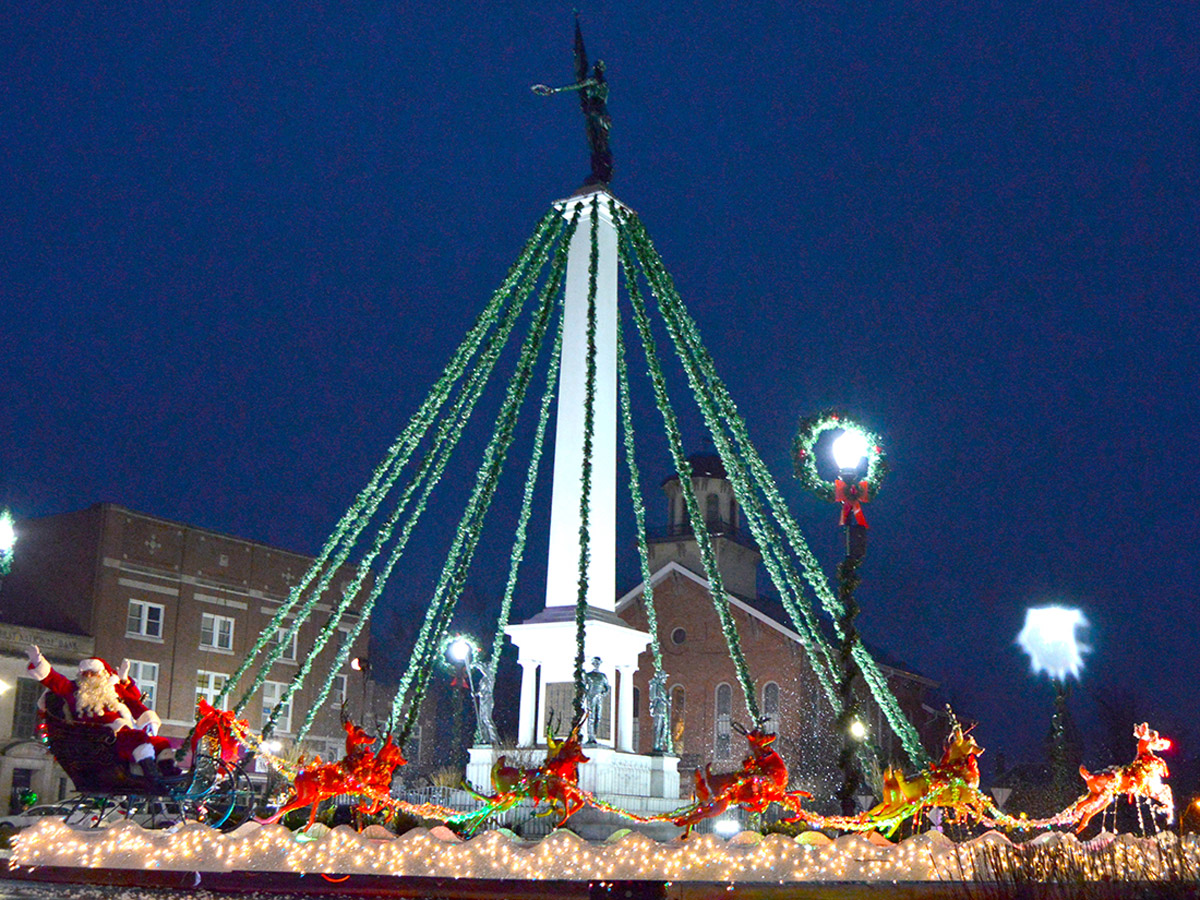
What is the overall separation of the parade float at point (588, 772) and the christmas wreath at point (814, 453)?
0.04 meters

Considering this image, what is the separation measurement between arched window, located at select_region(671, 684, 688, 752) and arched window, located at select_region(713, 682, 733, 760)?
5.13 ft

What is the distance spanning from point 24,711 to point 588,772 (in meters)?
27.9

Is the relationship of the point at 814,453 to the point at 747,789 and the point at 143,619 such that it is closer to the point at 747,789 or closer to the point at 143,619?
the point at 747,789

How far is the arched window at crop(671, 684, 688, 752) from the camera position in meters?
51.1

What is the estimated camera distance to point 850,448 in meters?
18.8

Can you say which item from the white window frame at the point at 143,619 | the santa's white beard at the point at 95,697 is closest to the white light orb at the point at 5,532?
the santa's white beard at the point at 95,697

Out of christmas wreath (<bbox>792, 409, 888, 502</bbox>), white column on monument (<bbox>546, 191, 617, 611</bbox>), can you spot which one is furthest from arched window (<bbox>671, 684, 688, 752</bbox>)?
christmas wreath (<bbox>792, 409, 888, 502</bbox>)

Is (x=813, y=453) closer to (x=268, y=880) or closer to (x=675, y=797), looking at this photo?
(x=675, y=797)

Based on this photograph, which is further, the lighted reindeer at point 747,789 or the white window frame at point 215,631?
the white window frame at point 215,631

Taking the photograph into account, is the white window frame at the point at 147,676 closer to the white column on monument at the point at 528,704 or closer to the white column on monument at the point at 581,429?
the white column on monument at the point at 528,704

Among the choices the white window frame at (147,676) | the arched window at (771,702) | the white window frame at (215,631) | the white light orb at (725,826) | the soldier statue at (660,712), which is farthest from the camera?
the arched window at (771,702)

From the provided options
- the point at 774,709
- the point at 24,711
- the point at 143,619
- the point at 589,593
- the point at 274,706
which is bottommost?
the point at 24,711

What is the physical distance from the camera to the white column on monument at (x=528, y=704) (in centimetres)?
2461

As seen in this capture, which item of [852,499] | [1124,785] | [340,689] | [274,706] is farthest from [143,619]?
[1124,785]
